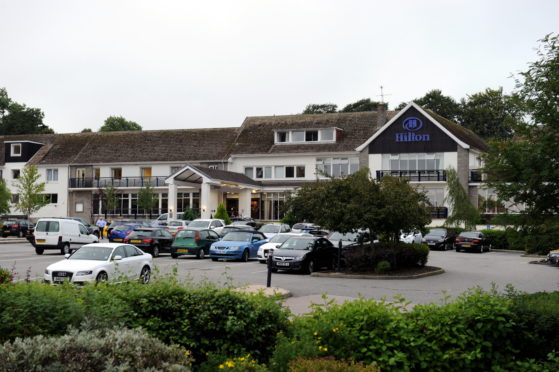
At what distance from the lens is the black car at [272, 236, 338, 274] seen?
75.7ft

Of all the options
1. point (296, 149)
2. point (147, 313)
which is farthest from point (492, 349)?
point (296, 149)

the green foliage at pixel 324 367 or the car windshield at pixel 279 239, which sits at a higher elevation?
the car windshield at pixel 279 239

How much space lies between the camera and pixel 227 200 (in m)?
58.0

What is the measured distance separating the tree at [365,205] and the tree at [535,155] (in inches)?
403

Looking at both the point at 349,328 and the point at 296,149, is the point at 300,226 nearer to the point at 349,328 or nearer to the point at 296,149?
the point at 296,149

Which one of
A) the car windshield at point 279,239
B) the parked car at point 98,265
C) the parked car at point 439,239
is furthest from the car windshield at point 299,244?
the parked car at point 439,239

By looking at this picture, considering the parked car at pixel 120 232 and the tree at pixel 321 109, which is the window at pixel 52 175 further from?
the tree at pixel 321 109

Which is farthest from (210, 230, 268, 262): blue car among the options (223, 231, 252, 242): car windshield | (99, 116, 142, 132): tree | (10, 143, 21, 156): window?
(99, 116, 142, 132): tree

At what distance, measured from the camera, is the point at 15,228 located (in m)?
44.2

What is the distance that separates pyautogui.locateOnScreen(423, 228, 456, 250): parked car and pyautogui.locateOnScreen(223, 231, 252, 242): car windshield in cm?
1700

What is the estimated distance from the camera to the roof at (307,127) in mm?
56597

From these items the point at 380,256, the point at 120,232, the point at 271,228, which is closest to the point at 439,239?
the point at 271,228

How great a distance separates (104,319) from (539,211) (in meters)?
8.44

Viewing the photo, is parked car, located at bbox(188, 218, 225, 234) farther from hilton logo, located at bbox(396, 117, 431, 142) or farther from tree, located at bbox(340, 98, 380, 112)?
tree, located at bbox(340, 98, 380, 112)
